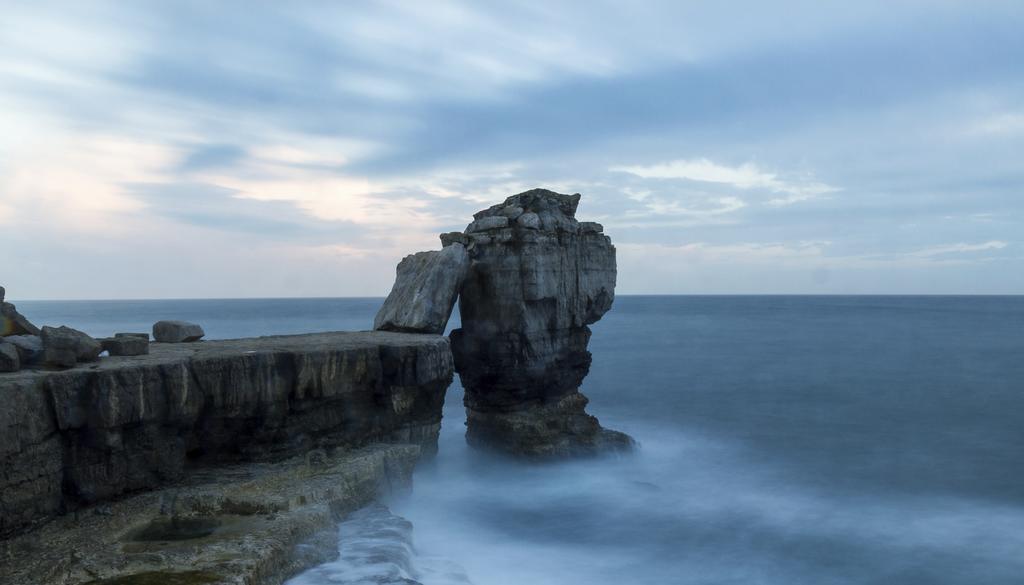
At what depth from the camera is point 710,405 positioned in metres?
32.3

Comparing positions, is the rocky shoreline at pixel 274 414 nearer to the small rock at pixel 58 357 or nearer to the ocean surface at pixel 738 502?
the small rock at pixel 58 357

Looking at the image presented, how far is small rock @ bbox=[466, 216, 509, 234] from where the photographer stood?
1978cm

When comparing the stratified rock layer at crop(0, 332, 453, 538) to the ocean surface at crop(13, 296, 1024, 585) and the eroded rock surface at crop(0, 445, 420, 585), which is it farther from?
the ocean surface at crop(13, 296, 1024, 585)

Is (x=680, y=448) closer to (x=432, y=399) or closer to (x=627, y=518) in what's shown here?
(x=627, y=518)

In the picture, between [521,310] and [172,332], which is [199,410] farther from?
[521,310]

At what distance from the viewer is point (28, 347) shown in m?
11.1

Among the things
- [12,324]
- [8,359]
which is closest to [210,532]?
[8,359]

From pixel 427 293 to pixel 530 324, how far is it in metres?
3.26

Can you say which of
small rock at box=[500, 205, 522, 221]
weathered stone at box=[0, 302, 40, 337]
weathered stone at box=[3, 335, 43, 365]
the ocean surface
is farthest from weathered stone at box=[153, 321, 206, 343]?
small rock at box=[500, 205, 522, 221]

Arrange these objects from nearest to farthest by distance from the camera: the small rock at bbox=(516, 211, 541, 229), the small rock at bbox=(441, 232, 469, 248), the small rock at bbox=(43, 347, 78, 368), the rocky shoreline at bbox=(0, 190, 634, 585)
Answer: the rocky shoreline at bbox=(0, 190, 634, 585)
the small rock at bbox=(43, 347, 78, 368)
the small rock at bbox=(516, 211, 541, 229)
the small rock at bbox=(441, 232, 469, 248)

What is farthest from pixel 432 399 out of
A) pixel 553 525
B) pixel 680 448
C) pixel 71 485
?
pixel 680 448

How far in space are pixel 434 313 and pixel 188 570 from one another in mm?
10262

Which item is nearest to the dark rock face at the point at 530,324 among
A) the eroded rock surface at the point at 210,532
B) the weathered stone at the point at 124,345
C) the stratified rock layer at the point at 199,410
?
the stratified rock layer at the point at 199,410

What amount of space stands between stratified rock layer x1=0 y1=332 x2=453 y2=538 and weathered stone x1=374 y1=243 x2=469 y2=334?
883 mm
